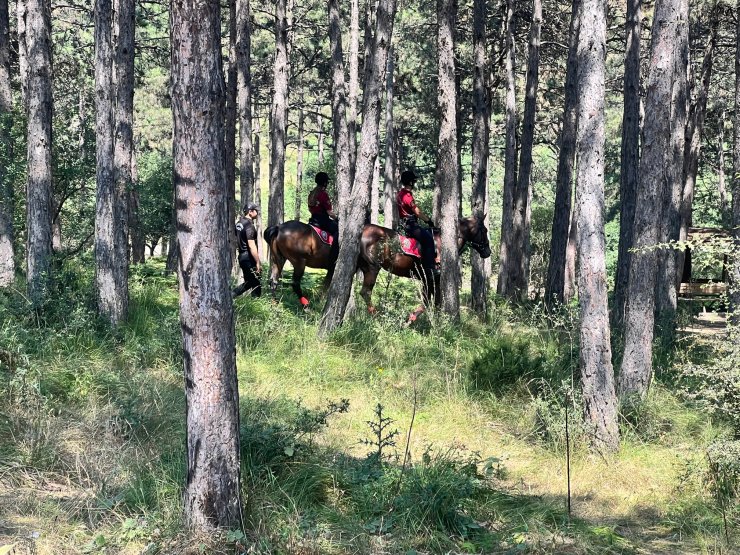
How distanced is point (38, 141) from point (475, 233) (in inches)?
330

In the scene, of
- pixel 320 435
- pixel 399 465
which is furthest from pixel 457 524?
pixel 320 435

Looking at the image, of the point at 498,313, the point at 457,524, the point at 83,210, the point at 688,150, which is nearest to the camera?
the point at 457,524

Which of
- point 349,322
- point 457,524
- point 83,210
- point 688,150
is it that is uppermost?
point 688,150

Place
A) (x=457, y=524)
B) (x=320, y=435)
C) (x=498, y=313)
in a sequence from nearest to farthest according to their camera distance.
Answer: (x=457, y=524) → (x=320, y=435) → (x=498, y=313)

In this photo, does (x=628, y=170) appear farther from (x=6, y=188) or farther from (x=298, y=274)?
(x=6, y=188)

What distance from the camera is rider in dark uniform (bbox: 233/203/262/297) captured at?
15531 millimetres

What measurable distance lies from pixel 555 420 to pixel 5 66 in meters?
12.9

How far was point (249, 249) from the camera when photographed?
51.1ft

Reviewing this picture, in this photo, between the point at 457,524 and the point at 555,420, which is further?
the point at 555,420

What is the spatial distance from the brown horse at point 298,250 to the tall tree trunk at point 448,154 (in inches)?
113

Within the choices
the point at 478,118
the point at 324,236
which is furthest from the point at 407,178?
the point at 478,118

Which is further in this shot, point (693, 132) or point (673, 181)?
point (693, 132)

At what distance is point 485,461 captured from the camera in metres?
7.69

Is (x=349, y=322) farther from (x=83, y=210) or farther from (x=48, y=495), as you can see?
(x=83, y=210)
